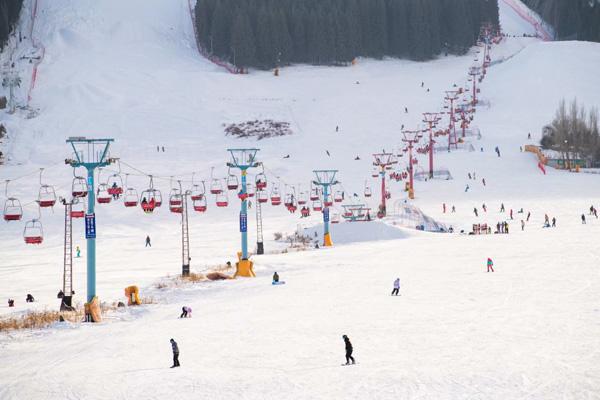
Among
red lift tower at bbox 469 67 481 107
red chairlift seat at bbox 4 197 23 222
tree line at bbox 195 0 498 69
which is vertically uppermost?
tree line at bbox 195 0 498 69

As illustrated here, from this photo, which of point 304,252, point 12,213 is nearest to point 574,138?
point 304,252

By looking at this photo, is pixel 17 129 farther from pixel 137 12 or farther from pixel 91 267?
pixel 91 267

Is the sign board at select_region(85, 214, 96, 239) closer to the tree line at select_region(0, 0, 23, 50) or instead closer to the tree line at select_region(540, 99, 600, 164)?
the tree line at select_region(540, 99, 600, 164)

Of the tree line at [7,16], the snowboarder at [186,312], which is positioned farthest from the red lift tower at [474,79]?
the snowboarder at [186,312]

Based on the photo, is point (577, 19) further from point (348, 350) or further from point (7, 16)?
point (348, 350)

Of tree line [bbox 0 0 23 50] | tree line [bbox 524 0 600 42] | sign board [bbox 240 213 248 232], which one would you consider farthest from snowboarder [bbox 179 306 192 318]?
tree line [bbox 524 0 600 42]
